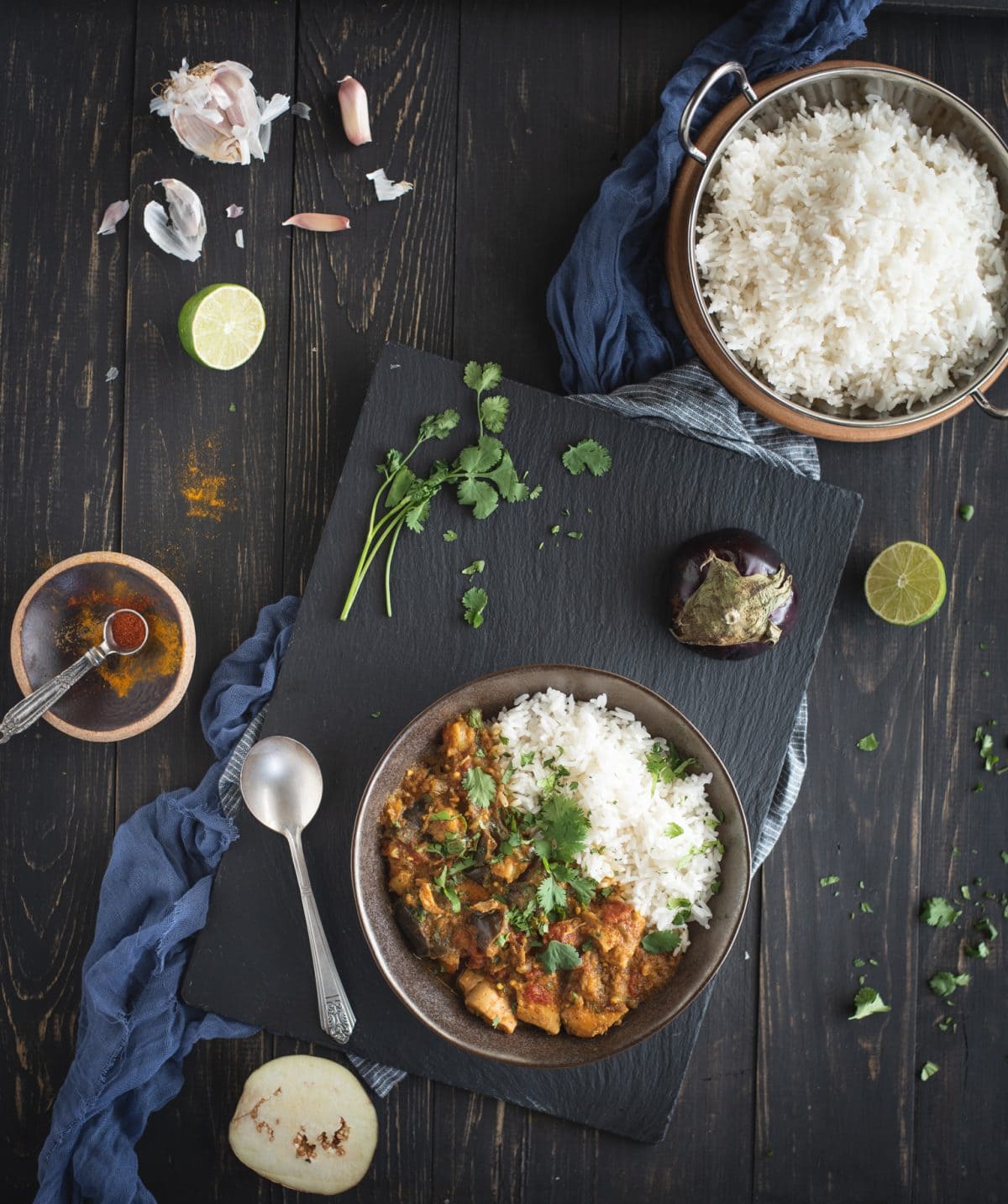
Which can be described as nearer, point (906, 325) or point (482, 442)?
point (906, 325)

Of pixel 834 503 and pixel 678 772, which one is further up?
pixel 834 503

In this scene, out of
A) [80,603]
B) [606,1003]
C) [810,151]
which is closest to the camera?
[606,1003]

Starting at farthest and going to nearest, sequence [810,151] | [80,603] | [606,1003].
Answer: [80,603], [810,151], [606,1003]

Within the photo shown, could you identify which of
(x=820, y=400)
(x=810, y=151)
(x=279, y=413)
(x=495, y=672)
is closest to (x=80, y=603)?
(x=279, y=413)

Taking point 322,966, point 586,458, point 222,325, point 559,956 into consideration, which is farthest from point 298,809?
point 222,325

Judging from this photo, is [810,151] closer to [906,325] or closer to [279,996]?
[906,325]

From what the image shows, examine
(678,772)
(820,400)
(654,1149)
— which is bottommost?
(654,1149)
